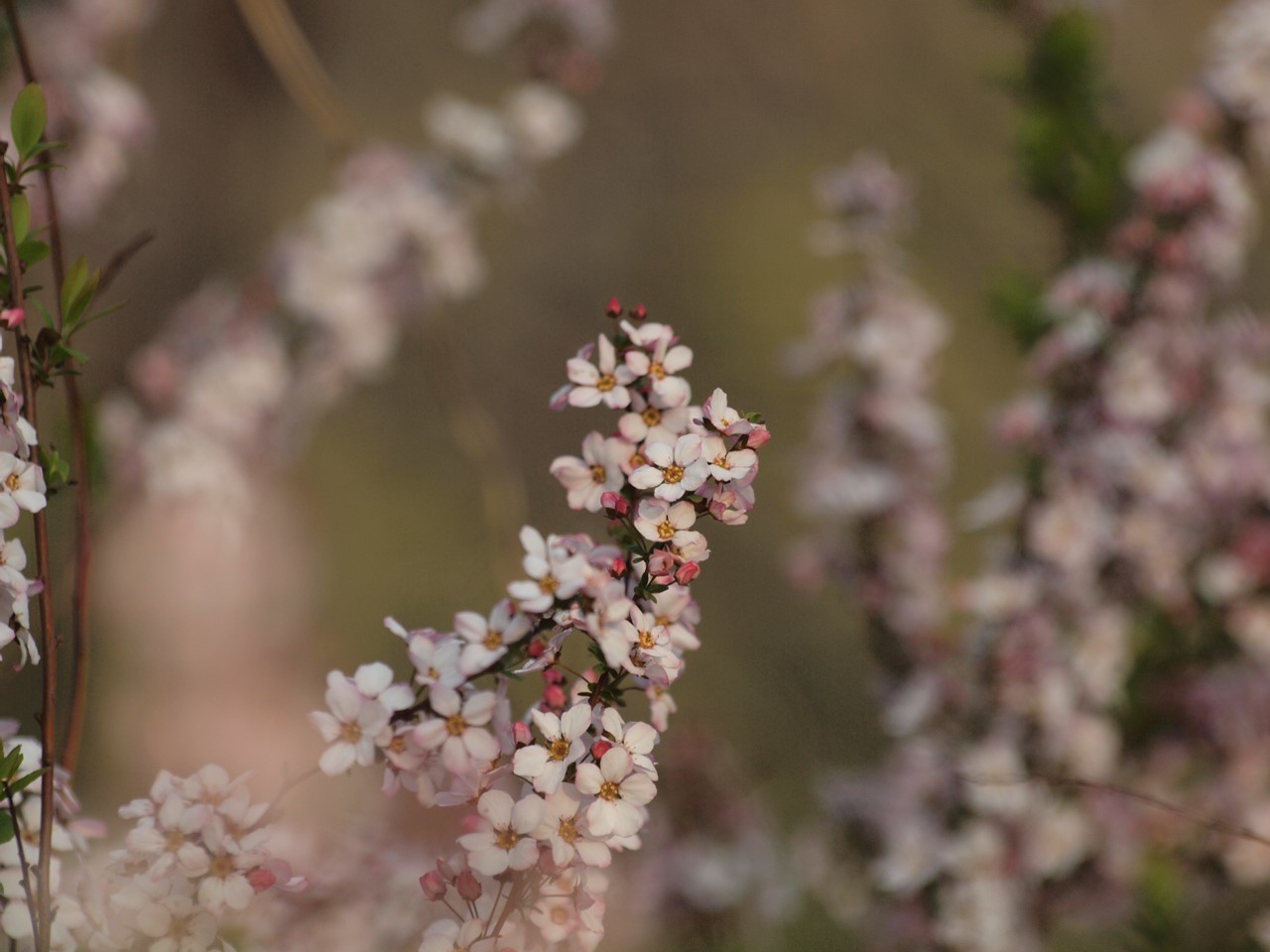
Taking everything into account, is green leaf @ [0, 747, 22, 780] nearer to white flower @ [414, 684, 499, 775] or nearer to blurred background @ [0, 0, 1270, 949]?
white flower @ [414, 684, 499, 775]

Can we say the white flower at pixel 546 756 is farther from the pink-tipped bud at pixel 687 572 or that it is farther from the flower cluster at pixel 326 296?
the flower cluster at pixel 326 296

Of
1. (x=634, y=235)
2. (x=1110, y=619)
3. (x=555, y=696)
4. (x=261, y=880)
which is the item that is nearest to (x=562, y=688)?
(x=555, y=696)

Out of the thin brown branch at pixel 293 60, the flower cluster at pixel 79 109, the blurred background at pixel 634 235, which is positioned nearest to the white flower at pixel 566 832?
the flower cluster at pixel 79 109

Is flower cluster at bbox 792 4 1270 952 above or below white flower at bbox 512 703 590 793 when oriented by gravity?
above

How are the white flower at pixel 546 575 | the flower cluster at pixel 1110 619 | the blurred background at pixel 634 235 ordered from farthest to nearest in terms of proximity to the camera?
the blurred background at pixel 634 235 → the flower cluster at pixel 1110 619 → the white flower at pixel 546 575

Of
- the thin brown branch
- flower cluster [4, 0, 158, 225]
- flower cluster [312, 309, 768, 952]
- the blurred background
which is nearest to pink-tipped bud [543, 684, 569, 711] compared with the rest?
flower cluster [312, 309, 768, 952]

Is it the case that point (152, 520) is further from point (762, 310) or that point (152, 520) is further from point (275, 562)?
point (762, 310)

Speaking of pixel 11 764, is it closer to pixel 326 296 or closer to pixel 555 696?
pixel 555 696
